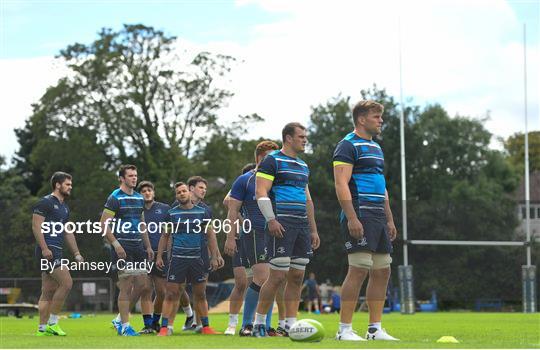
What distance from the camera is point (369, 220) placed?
988 cm

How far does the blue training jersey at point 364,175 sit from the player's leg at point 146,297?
4.20 metres

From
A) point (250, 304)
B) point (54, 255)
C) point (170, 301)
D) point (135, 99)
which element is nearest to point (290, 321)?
point (250, 304)

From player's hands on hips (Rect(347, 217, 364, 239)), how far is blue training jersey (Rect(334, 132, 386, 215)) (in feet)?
1.20

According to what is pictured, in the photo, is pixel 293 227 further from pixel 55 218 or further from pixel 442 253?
pixel 442 253

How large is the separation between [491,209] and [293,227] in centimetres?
1985

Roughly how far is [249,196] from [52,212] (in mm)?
2576

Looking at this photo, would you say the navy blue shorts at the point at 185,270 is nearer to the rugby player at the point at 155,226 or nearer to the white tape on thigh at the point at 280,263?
the rugby player at the point at 155,226

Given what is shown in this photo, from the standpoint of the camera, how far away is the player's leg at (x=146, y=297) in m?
13.3

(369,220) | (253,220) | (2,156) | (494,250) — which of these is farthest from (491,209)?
(2,156)

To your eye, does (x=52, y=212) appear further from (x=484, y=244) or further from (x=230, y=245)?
(x=484, y=244)

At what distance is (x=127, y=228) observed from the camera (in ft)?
43.0

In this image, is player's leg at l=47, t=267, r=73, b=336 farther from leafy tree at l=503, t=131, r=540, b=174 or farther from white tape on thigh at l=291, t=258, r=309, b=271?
leafy tree at l=503, t=131, r=540, b=174

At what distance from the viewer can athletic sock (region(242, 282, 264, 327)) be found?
36.4ft

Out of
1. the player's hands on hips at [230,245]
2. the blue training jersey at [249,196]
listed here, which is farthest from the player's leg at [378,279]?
the blue training jersey at [249,196]
